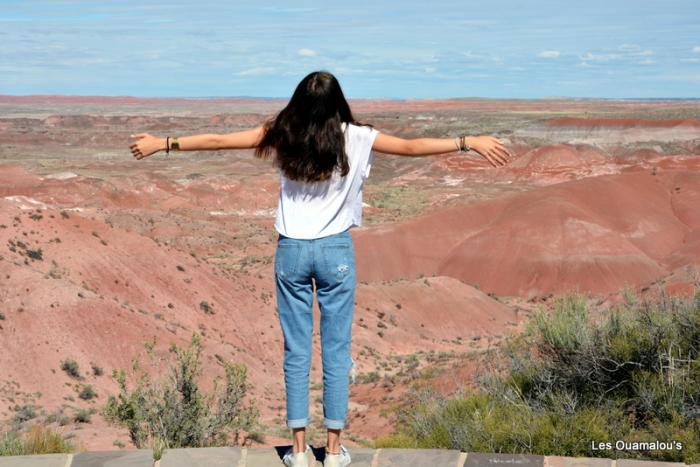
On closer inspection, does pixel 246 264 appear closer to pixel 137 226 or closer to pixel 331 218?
pixel 137 226

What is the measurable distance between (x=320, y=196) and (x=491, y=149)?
87 centimetres

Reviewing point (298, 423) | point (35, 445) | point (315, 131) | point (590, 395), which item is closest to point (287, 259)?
point (315, 131)

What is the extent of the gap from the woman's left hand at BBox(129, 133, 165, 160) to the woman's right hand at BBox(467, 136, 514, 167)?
1573 millimetres

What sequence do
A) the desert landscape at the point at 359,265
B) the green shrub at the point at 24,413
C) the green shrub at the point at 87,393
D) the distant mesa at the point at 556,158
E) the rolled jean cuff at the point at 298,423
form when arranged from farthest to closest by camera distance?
the distant mesa at the point at 556,158 < the desert landscape at the point at 359,265 < the green shrub at the point at 87,393 < the green shrub at the point at 24,413 < the rolled jean cuff at the point at 298,423

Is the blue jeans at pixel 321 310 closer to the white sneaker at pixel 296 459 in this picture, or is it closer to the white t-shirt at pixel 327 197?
the white t-shirt at pixel 327 197

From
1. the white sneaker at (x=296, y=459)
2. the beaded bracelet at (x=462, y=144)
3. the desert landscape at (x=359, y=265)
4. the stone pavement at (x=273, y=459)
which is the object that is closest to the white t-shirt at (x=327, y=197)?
the beaded bracelet at (x=462, y=144)

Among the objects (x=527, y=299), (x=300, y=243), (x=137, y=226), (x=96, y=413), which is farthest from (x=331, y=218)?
(x=137, y=226)

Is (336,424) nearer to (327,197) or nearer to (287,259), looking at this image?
(287,259)

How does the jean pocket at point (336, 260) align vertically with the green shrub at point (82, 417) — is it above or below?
above

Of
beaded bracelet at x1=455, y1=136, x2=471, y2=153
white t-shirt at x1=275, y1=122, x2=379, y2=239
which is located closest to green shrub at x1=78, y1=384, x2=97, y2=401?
white t-shirt at x1=275, y1=122, x2=379, y2=239

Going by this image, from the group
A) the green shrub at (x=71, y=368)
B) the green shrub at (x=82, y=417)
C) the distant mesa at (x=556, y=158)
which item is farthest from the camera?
the distant mesa at (x=556, y=158)

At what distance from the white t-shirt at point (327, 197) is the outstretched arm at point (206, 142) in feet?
0.90

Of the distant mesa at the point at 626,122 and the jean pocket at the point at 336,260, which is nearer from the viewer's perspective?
the jean pocket at the point at 336,260

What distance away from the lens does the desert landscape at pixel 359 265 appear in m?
18.4
